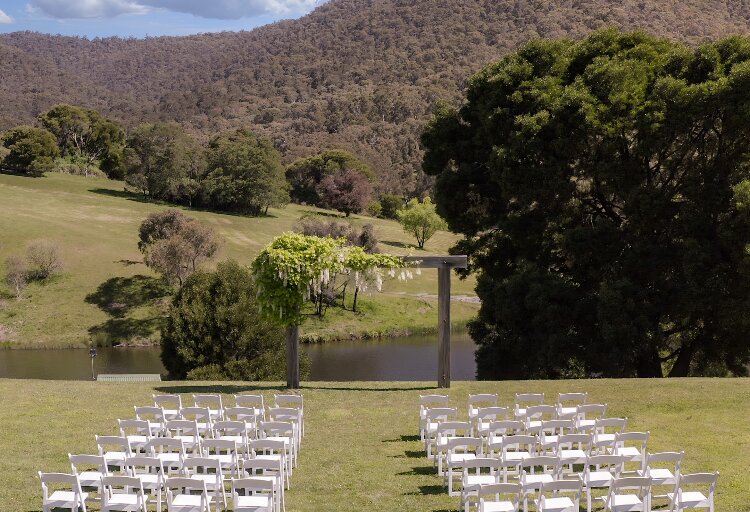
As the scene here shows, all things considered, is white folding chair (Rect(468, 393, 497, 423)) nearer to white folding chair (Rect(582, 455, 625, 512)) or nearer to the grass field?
the grass field

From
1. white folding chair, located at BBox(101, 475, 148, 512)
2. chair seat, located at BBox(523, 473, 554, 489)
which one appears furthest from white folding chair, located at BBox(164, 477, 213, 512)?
chair seat, located at BBox(523, 473, 554, 489)

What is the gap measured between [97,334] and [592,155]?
3726 cm

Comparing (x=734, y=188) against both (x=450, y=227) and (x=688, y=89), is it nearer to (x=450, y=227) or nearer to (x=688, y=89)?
(x=688, y=89)

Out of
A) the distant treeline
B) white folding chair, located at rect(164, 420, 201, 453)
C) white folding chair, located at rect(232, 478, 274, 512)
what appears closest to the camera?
white folding chair, located at rect(232, 478, 274, 512)

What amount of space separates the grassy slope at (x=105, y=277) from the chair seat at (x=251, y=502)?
45951 mm

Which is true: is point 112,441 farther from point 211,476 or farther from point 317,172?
point 317,172

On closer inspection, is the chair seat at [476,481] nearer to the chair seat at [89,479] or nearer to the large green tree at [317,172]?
the chair seat at [89,479]

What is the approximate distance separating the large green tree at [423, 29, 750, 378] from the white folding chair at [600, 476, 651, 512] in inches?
656

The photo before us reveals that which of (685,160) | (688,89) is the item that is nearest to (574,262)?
(685,160)

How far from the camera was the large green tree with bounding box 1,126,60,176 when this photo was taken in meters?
94.1

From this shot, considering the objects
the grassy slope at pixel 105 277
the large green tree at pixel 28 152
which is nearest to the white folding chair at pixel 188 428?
the grassy slope at pixel 105 277

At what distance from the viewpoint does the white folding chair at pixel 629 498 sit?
32.7 feet

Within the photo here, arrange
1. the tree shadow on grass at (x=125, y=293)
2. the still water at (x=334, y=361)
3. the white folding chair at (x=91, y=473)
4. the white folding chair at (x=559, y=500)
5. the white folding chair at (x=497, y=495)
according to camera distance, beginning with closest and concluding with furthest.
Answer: the white folding chair at (x=497, y=495), the white folding chair at (x=559, y=500), the white folding chair at (x=91, y=473), the still water at (x=334, y=361), the tree shadow on grass at (x=125, y=293)

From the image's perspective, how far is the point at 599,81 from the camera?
28.1m
